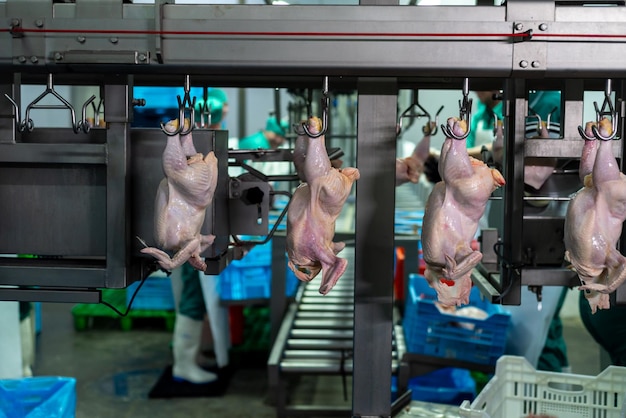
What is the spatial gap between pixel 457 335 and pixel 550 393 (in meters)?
1.27

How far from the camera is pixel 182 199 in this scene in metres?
1.74

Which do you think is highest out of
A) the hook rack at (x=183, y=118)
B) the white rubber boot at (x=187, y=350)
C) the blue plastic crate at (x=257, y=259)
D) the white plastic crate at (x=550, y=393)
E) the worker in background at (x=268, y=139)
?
the worker in background at (x=268, y=139)

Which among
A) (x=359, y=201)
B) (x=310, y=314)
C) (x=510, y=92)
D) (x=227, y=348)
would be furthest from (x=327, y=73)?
(x=227, y=348)

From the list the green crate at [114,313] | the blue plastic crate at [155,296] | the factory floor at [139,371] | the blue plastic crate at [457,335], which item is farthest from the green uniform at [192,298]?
the blue plastic crate at [457,335]

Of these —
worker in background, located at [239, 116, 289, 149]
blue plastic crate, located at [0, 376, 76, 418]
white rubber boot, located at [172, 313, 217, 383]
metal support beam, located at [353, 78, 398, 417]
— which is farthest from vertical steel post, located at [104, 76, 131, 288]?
worker in background, located at [239, 116, 289, 149]

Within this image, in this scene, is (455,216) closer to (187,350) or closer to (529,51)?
(529,51)

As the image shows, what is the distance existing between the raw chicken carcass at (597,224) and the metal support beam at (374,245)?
436mm

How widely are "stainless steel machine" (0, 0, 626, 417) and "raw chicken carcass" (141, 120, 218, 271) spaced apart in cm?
12

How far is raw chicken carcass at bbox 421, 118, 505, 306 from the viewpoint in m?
1.68

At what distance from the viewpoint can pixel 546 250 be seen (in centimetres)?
207

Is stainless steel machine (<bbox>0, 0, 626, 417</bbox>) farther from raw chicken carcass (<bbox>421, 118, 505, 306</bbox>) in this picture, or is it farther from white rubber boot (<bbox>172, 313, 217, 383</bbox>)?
white rubber boot (<bbox>172, 313, 217, 383</bbox>)

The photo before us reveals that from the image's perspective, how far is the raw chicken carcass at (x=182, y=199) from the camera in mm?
1691

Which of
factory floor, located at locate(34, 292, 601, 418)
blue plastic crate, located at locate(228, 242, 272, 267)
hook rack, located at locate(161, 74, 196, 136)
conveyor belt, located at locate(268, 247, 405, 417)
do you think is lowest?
factory floor, located at locate(34, 292, 601, 418)

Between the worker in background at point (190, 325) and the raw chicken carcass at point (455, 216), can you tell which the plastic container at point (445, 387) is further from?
the raw chicken carcass at point (455, 216)
